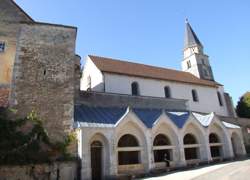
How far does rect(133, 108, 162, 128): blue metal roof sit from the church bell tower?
1863cm

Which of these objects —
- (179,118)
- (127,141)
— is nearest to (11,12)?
(127,141)

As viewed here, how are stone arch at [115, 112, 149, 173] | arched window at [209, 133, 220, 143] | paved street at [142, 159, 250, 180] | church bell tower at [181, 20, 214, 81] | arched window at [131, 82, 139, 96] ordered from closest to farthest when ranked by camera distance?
paved street at [142, 159, 250, 180] < stone arch at [115, 112, 149, 173] < arched window at [209, 133, 220, 143] < arched window at [131, 82, 139, 96] < church bell tower at [181, 20, 214, 81]

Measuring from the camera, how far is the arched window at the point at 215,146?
21500 millimetres

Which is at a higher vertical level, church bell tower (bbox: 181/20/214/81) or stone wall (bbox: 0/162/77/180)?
church bell tower (bbox: 181/20/214/81)

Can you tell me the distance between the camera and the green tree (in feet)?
123

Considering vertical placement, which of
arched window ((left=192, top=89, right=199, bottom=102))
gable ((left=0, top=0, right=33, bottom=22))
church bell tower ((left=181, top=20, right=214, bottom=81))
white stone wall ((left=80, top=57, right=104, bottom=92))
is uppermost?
Answer: church bell tower ((left=181, top=20, right=214, bottom=81))

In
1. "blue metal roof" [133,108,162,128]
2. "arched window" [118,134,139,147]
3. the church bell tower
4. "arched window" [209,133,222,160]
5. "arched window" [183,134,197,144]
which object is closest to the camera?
"arched window" [118,134,139,147]

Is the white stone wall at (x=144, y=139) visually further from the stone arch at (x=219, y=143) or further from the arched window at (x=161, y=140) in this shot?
the arched window at (x=161, y=140)

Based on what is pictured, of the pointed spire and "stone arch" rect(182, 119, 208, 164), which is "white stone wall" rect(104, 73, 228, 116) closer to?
"stone arch" rect(182, 119, 208, 164)

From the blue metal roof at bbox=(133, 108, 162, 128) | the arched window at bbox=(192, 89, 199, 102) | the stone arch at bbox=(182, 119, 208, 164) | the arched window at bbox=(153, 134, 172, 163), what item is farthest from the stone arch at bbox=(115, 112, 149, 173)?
the arched window at bbox=(192, 89, 199, 102)

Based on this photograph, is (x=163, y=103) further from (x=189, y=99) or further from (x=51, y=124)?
(x=51, y=124)

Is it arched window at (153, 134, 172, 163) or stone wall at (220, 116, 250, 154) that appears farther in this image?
stone wall at (220, 116, 250, 154)

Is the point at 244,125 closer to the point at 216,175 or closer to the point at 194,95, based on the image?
the point at 194,95

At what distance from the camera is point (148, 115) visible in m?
19.7
